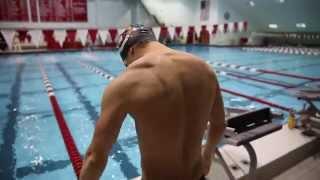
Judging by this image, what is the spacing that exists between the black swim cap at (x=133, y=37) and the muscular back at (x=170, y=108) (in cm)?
13

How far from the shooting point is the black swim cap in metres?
1.21

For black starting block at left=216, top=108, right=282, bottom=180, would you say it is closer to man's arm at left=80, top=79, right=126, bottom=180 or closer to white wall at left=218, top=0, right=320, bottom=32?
man's arm at left=80, top=79, right=126, bottom=180

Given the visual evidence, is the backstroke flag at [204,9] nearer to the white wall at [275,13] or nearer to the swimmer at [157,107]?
the white wall at [275,13]

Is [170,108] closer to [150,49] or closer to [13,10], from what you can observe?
[150,49]

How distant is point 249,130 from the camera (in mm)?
2281

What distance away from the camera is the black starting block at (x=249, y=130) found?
81.1 inches

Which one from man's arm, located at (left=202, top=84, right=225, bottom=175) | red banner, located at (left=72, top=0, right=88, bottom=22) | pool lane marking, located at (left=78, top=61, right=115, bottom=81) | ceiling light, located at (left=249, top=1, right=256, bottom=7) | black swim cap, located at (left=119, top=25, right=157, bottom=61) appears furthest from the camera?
red banner, located at (left=72, top=0, right=88, bottom=22)

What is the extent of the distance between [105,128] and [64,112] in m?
3.89

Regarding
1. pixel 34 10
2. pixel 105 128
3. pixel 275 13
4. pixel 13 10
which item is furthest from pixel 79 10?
pixel 105 128

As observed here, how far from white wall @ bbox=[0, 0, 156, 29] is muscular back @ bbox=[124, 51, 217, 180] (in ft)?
52.6

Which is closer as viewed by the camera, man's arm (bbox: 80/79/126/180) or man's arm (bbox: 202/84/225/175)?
man's arm (bbox: 80/79/126/180)

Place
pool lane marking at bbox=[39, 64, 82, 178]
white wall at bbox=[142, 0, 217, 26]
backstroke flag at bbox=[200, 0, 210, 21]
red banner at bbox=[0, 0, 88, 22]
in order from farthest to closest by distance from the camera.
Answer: white wall at bbox=[142, 0, 217, 26]
backstroke flag at bbox=[200, 0, 210, 21]
red banner at bbox=[0, 0, 88, 22]
pool lane marking at bbox=[39, 64, 82, 178]

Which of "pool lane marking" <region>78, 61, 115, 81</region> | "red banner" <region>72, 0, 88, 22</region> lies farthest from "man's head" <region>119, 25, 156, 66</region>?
"red banner" <region>72, 0, 88, 22</region>

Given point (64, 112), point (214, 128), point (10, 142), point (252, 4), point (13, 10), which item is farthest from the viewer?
point (13, 10)
